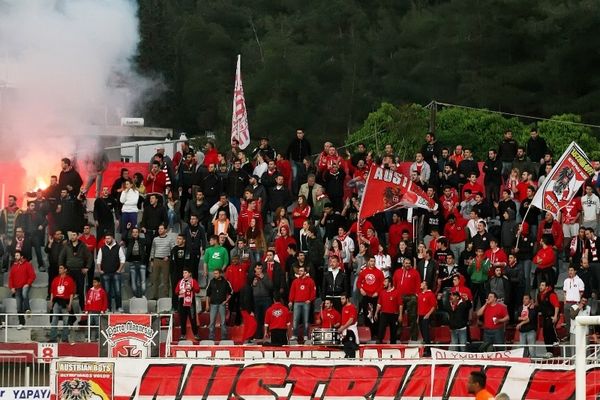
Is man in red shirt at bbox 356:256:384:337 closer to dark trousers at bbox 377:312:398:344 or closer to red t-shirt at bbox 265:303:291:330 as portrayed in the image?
dark trousers at bbox 377:312:398:344

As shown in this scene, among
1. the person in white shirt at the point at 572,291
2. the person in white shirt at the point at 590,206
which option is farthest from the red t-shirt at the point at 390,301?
the person in white shirt at the point at 590,206

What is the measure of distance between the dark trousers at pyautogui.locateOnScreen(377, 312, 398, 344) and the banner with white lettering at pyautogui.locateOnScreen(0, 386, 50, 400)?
7.48 meters

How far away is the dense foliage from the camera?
69.2 metres

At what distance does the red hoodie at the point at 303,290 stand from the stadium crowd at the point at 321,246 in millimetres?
25

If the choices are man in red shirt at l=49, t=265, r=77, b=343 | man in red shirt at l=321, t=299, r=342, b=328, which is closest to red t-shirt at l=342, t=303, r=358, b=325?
man in red shirt at l=321, t=299, r=342, b=328

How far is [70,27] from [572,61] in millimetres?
36233

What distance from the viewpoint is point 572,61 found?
2741 inches

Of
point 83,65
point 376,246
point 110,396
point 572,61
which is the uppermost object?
point 572,61

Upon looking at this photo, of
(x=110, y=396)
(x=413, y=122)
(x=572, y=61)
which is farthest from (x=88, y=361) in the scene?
(x=572, y=61)

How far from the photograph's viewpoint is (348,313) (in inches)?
1225

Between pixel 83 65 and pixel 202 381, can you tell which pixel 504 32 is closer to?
pixel 83 65

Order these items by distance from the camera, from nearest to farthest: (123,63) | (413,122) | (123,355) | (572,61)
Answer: (123,355), (123,63), (413,122), (572,61)

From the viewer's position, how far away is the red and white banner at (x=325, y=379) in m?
25.7

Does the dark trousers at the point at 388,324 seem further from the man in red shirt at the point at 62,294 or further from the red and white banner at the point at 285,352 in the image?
the man in red shirt at the point at 62,294
